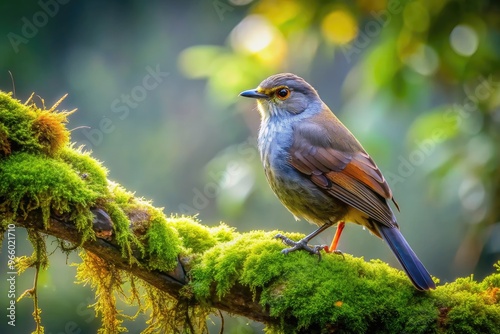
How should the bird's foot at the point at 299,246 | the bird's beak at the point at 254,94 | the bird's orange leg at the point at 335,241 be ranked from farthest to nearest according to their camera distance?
the bird's beak at the point at 254,94 < the bird's orange leg at the point at 335,241 < the bird's foot at the point at 299,246

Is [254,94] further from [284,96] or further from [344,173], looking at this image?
[344,173]

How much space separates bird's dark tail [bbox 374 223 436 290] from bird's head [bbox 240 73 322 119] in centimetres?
113

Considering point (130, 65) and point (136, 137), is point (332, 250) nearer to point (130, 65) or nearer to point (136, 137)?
point (136, 137)

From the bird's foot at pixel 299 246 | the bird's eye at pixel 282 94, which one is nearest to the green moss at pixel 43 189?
the bird's foot at pixel 299 246

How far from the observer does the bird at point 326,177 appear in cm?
384

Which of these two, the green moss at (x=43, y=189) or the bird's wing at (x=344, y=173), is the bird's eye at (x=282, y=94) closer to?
the bird's wing at (x=344, y=173)

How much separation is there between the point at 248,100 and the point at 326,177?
2.22 meters

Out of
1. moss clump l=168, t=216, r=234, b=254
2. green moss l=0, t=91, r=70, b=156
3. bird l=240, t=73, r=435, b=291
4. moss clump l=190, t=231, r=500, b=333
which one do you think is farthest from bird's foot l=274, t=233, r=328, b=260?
green moss l=0, t=91, r=70, b=156

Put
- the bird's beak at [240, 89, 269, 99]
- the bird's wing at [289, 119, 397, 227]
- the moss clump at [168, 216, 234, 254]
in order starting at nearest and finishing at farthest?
the moss clump at [168, 216, 234, 254] → the bird's wing at [289, 119, 397, 227] → the bird's beak at [240, 89, 269, 99]

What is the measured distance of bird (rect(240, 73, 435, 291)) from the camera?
384cm

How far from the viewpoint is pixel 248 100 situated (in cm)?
602

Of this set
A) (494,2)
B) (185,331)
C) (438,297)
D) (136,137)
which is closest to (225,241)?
(185,331)

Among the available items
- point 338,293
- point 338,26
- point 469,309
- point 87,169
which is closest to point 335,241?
point 338,293

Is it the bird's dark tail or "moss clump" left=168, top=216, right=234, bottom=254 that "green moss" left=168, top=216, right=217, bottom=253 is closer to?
"moss clump" left=168, top=216, right=234, bottom=254
